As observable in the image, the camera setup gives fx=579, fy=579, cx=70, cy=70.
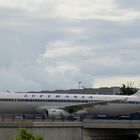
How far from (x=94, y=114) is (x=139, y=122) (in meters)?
21.7

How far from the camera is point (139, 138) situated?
73125 mm

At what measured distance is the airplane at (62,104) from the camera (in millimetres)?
74188

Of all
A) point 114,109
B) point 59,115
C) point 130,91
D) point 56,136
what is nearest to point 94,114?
point 114,109

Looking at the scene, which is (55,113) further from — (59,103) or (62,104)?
(62,104)

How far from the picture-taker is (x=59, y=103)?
251 ft

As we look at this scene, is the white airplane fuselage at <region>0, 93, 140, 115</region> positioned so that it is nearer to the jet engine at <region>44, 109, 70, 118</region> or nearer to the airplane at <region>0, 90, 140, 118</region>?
the airplane at <region>0, 90, 140, 118</region>

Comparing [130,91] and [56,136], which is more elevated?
[130,91]

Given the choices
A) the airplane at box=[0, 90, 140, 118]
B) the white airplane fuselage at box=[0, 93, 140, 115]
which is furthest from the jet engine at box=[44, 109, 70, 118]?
the white airplane fuselage at box=[0, 93, 140, 115]

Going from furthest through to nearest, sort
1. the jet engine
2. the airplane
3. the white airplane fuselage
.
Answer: the white airplane fuselage, the airplane, the jet engine

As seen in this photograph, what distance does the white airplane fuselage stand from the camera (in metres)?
74.4

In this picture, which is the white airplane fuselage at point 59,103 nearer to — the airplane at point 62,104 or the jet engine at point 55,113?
the airplane at point 62,104

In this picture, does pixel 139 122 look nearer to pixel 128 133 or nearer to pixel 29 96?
pixel 128 133

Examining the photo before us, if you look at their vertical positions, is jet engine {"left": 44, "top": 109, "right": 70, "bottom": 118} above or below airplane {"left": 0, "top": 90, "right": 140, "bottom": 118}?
below

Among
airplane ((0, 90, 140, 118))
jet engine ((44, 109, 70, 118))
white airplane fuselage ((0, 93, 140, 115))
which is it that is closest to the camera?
jet engine ((44, 109, 70, 118))
